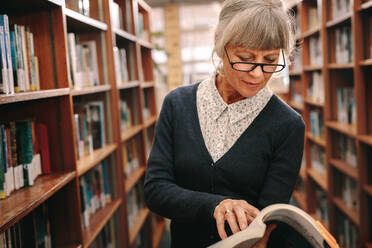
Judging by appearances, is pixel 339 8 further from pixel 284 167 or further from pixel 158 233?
pixel 158 233

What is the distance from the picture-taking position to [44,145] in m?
1.42

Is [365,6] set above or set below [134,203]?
above

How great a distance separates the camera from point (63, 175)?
1414 mm

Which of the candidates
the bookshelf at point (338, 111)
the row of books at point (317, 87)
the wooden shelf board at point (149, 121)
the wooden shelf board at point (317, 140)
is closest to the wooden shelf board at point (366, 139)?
the bookshelf at point (338, 111)

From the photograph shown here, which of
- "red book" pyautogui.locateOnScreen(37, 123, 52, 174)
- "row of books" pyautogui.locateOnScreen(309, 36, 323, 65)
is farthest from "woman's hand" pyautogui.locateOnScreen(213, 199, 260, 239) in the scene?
"row of books" pyautogui.locateOnScreen(309, 36, 323, 65)

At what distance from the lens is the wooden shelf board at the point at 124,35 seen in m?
2.29

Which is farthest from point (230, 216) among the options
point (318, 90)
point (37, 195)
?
point (318, 90)

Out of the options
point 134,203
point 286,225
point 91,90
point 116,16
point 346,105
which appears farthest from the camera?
point 134,203

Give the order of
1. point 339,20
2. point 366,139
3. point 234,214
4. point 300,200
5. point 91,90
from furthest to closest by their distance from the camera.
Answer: point 300,200 < point 339,20 < point 366,139 < point 91,90 < point 234,214

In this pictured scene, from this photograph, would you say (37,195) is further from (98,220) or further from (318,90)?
(318,90)

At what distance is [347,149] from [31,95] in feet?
7.89

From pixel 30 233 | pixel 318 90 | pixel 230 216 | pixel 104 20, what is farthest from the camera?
pixel 318 90

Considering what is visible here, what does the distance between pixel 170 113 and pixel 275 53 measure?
377 mm

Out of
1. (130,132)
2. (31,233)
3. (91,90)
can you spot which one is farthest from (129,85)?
(31,233)
